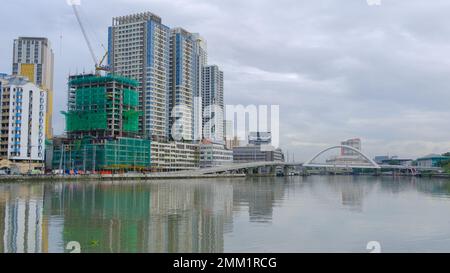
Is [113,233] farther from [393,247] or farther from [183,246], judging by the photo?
[393,247]

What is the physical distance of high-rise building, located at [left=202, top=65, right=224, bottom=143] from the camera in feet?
287

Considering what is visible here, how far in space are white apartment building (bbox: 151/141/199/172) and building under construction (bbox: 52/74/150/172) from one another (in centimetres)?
375

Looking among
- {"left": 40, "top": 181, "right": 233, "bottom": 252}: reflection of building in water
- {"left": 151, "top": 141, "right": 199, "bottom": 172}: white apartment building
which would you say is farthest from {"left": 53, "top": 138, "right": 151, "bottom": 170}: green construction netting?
{"left": 40, "top": 181, "right": 233, "bottom": 252}: reflection of building in water

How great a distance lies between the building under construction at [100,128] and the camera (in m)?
57.7

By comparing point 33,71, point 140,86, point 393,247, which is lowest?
point 393,247

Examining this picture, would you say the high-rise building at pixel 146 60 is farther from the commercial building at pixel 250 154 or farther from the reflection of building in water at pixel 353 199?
the reflection of building in water at pixel 353 199

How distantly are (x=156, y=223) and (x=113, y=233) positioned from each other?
188 centimetres

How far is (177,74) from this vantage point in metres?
78.3

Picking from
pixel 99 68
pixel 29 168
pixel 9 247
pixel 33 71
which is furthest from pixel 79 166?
pixel 9 247

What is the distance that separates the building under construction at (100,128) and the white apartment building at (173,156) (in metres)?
3.75

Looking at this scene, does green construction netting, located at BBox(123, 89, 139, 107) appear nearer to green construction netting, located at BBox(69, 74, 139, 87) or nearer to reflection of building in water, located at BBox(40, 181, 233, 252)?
green construction netting, located at BBox(69, 74, 139, 87)

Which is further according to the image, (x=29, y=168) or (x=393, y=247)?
(x=29, y=168)

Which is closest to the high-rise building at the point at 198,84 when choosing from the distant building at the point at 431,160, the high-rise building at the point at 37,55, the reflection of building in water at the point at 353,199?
the high-rise building at the point at 37,55

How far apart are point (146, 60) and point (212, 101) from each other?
84.3 ft
